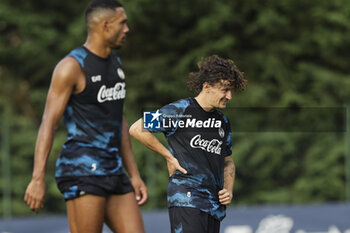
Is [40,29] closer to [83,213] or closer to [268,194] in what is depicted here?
[268,194]

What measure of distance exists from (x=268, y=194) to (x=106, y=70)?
677 centimetres

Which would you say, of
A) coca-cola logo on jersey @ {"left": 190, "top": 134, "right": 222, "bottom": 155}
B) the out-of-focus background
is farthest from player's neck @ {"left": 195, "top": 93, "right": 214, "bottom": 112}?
the out-of-focus background

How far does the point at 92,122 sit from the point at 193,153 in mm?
646

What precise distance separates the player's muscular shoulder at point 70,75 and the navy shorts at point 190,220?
0.95 m

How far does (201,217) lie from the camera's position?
3.86 meters

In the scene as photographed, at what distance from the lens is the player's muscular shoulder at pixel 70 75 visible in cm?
364

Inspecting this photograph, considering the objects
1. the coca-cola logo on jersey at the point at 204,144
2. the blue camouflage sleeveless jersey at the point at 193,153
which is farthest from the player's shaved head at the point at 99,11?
the coca-cola logo on jersey at the point at 204,144

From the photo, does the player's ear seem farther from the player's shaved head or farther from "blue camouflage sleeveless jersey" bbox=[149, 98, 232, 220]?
"blue camouflage sleeveless jersey" bbox=[149, 98, 232, 220]

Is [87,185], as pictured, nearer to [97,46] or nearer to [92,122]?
[92,122]

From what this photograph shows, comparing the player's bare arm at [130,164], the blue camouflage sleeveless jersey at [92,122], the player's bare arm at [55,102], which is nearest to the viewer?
the player's bare arm at [55,102]

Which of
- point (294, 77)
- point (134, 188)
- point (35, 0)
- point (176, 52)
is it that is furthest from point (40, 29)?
point (134, 188)

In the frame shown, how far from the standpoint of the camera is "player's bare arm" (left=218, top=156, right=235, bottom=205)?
389cm

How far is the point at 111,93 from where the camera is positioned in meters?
3.85

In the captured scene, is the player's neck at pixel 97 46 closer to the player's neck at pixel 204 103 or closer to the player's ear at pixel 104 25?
the player's ear at pixel 104 25
